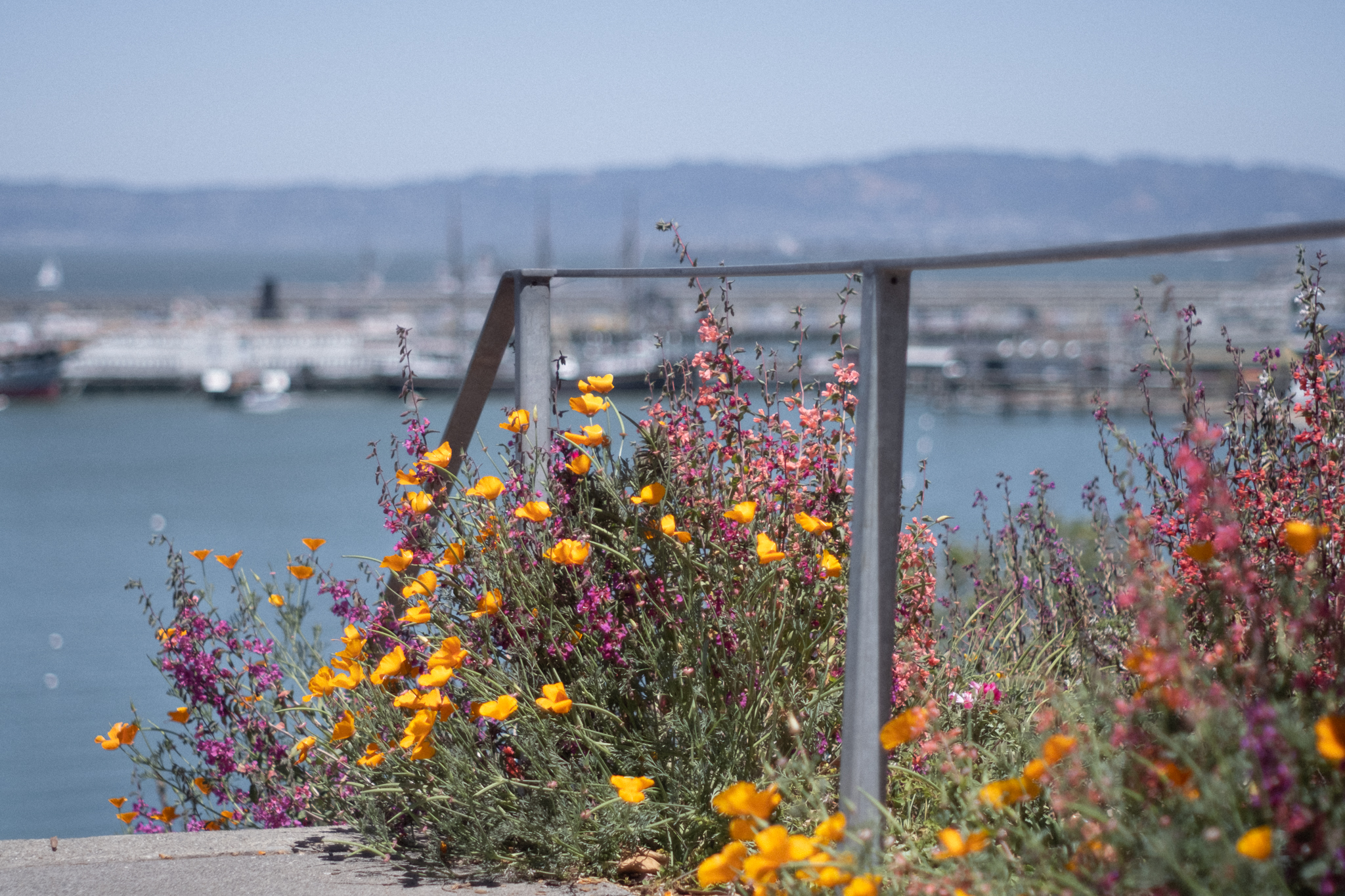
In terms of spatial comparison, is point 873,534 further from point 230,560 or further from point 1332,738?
point 230,560

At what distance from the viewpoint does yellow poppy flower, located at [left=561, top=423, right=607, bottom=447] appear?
6.86 feet

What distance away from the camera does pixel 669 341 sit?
7.97ft

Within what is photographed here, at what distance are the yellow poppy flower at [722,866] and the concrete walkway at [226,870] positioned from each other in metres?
0.55

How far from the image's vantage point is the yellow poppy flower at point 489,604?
6.33 feet

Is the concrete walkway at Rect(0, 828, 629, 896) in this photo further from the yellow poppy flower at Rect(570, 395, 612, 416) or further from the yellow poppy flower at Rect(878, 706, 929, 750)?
the yellow poppy flower at Rect(570, 395, 612, 416)

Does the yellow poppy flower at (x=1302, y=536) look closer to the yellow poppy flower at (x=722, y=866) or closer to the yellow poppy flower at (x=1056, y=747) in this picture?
the yellow poppy flower at (x=1056, y=747)

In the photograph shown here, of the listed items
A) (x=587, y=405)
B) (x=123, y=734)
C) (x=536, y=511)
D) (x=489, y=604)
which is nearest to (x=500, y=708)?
(x=489, y=604)

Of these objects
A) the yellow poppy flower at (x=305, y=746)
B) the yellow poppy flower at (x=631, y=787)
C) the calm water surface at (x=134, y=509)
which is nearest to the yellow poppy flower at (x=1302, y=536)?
the yellow poppy flower at (x=631, y=787)

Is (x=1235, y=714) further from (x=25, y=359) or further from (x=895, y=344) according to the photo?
(x=25, y=359)

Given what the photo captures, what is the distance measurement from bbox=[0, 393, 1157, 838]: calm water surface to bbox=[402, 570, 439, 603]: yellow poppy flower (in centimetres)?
59

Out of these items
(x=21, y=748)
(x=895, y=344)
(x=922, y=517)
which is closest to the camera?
(x=895, y=344)

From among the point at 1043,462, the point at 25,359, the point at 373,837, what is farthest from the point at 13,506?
the point at 373,837

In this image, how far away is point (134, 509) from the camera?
3475 centimetres

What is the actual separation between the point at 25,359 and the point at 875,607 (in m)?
61.9
